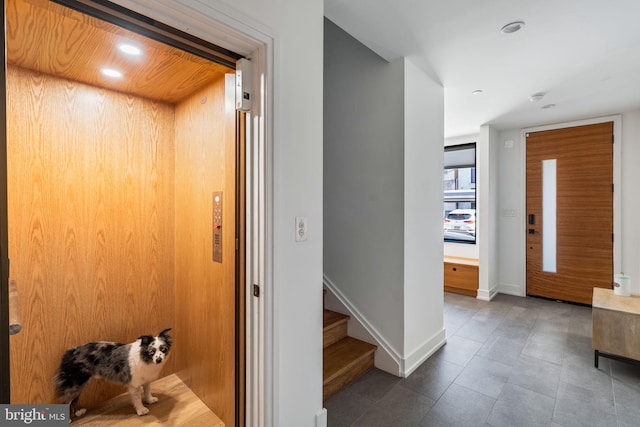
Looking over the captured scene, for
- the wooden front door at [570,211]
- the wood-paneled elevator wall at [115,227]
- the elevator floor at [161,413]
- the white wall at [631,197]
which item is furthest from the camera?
the wooden front door at [570,211]

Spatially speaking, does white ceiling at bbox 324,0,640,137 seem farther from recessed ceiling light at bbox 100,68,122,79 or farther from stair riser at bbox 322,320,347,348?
stair riser at bbox 322,320,347,348

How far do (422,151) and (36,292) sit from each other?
286 cm

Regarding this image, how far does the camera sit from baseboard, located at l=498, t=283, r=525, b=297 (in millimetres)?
4562

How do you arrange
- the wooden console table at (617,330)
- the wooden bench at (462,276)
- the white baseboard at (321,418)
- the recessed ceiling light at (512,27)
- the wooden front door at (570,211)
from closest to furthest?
the white baseboard at (321,418) → the recessed ceiling light at (512,27) → the wooden console table at (617,330) → the wooden front door at (570,211) → the wooden bench at (462,276)

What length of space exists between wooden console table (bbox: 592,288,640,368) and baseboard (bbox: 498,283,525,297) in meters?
2.07

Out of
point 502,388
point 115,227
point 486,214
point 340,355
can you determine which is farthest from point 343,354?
point 486,214

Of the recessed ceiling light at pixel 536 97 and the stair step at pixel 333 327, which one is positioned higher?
the recessed ceiling light at pixel 536 97

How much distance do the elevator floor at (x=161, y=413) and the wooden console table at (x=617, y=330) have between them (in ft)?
9.69

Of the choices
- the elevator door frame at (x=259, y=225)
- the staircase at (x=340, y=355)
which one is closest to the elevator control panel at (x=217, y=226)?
the elevator door frame at (x=259, y=225)

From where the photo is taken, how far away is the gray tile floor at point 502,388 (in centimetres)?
193

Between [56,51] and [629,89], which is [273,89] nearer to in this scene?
[56,51]

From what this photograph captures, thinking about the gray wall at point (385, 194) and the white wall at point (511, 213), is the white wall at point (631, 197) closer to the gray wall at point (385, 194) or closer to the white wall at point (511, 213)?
the white wall at point (511, 213)

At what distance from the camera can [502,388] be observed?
7.34 ft

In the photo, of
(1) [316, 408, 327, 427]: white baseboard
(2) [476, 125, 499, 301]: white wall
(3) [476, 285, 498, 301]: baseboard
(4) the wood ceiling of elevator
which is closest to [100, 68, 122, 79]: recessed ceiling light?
(4) the wood ceiling of elevator
